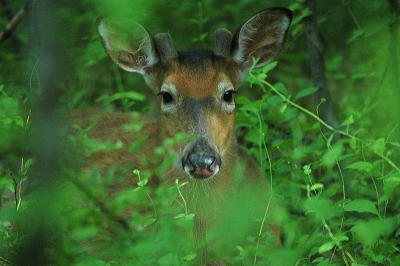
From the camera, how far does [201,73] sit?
525cm

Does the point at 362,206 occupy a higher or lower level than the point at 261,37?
higher

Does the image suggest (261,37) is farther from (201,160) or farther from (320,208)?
(320,208)

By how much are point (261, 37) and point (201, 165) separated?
59.1 inches

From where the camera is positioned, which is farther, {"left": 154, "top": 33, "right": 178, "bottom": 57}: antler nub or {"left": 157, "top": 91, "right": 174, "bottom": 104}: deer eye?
{"left": 154, "top": 33, "right": 178, "bottom": 57}: antler nub

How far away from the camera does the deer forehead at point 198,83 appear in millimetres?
5148

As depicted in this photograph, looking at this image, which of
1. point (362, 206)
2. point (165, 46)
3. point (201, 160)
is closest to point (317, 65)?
point (165, 46)

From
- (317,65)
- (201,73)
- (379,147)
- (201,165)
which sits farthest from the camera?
(317,65)

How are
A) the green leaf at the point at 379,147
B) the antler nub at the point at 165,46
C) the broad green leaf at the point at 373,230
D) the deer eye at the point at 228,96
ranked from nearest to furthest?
the broad green leaf at the point at 373,230 < the green leaf at the point at 379,147 < the deer eye at the point at 228,96 < the antler nub at the point at 165,46

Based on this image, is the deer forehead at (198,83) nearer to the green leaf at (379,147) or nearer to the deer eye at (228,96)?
the deer eye at (228,96)

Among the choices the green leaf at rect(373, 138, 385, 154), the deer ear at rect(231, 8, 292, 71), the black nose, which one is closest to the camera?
the green leaf at rect(373, 138, 385, 154)

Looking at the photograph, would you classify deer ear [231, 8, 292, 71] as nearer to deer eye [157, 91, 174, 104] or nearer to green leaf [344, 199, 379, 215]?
deer eye [157, 91, 174, 104]

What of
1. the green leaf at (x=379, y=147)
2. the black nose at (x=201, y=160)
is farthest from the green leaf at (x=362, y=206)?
the black nose at (x=201, y=160)

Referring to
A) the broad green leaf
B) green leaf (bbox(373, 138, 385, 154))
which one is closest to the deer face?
green leaf (bbox(373, 138, 385, 154))

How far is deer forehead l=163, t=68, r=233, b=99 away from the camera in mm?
5148
